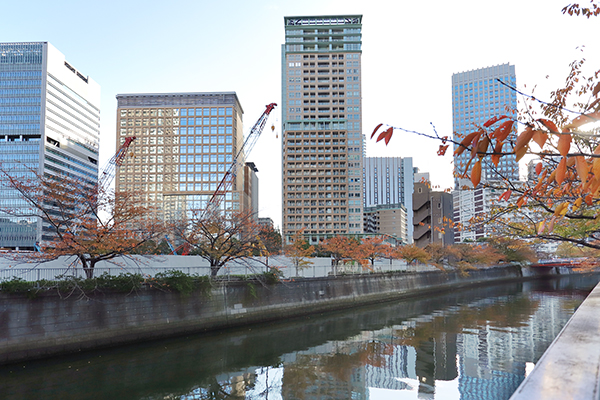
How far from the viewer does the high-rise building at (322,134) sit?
139750 mm

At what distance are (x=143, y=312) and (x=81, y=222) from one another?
6.13 meters

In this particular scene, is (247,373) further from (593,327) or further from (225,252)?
(593,327)

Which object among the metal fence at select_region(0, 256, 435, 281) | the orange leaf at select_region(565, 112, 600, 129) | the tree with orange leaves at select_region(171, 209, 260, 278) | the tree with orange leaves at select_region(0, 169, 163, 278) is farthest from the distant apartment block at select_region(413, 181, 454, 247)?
the orange leaf at select_region(565, 112, 600, 129)

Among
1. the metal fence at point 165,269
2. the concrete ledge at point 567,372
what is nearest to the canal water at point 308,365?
the metal fence at point 165,269

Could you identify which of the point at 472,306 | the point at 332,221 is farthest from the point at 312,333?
the point at 332,221

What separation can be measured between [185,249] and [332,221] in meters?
99.1

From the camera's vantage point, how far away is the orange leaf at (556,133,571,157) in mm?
3069

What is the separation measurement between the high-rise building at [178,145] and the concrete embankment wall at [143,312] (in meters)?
110

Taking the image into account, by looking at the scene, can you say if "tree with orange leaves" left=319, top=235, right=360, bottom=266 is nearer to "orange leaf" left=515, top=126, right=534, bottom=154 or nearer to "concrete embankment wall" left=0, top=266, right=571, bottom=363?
"concrete embankment wall" left=0, top=266, right=571, bottom=363

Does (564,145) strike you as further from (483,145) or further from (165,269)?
(165,269)

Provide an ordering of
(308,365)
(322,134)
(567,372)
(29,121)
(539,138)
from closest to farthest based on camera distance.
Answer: (539,138), (567,372), (308,365), (322,134), (29,121)

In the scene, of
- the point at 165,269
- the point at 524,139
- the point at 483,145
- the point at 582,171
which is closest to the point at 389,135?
the point at 483,145

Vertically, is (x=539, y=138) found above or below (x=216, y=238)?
above

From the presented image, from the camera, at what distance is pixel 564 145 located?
3.12 m
